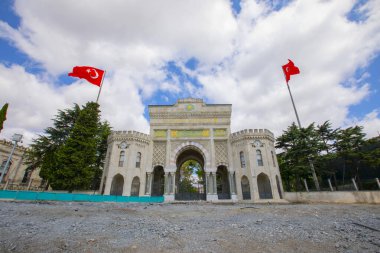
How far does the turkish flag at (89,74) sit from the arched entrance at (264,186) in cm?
2114

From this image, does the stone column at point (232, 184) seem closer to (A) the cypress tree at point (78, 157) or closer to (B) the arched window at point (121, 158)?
(B) the arched window at point (121, 158)

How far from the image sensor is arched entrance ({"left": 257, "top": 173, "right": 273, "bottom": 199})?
19969 millimetres

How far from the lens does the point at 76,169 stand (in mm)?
17938

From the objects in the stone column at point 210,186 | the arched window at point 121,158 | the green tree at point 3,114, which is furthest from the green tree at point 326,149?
the green tree at point 3,114

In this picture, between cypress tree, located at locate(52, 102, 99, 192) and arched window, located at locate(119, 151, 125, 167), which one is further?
arched window, located at locate(119, 151, 125, 167)

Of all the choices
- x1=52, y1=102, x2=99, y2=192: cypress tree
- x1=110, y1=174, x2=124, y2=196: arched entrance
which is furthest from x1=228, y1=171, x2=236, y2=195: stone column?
x1=52, y1=102, x2=99, y2=192: cypress tree

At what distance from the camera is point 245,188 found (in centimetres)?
2136

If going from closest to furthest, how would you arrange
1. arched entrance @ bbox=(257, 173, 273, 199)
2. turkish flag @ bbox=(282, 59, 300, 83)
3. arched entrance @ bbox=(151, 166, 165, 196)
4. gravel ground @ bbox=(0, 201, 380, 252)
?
gravel ground @ bbox=(0, 201, 380, 252) < arched entrance @ bbox=(257, 173, 273, 199) < turkish flag @ bbox=(282, 59, 300, 83) < arched entrance @ bbox=(151, 166, 165, 196)

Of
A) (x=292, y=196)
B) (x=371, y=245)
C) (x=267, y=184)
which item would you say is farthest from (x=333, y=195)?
(x=371, y=245)

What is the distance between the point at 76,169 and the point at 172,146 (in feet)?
34.1

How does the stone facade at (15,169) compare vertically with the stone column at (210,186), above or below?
above

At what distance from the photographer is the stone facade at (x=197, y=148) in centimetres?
2069

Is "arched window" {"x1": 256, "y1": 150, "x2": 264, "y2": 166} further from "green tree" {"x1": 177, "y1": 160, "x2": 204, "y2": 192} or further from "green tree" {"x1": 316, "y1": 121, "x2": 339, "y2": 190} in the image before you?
"green tree" {"x1": 177, "y1": 160, "x2": 204, "y2": 192}

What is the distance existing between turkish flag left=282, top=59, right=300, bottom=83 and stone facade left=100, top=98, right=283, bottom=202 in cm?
728
